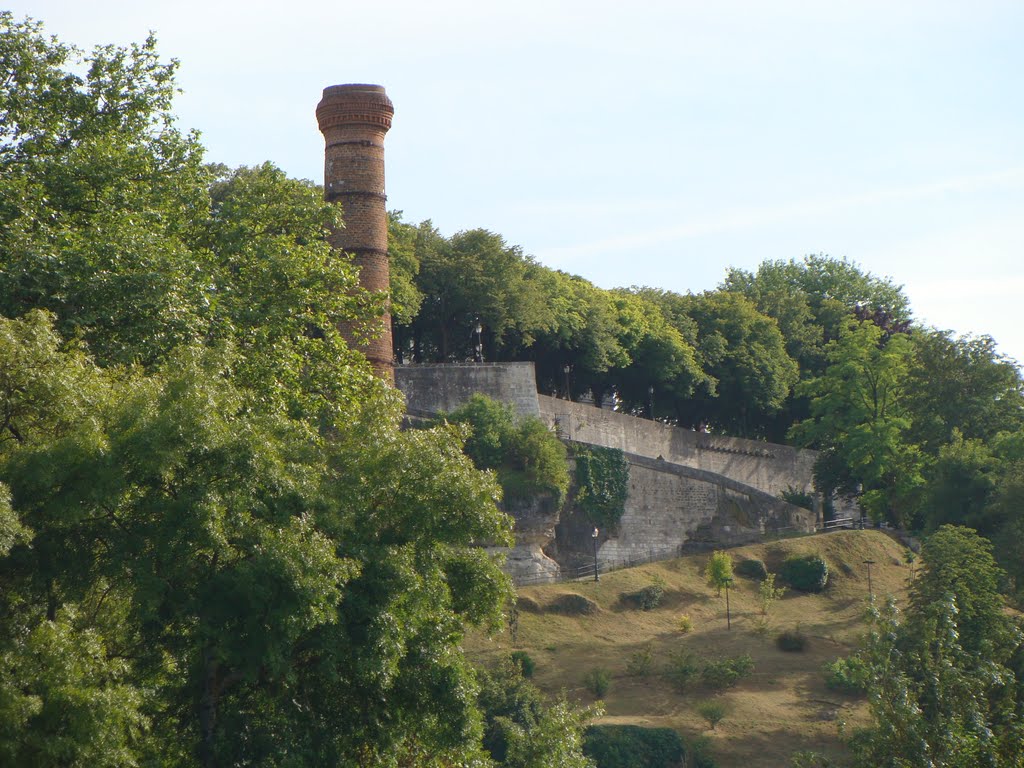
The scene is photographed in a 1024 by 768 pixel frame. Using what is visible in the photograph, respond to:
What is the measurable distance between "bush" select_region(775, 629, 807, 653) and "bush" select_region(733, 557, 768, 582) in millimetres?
4784

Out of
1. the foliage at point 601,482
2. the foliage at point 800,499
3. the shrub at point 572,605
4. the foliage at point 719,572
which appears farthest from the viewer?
the foliage at point 800,499

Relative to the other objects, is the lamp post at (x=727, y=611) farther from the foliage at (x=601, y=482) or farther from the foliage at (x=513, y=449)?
the foliage at (x=513, y=449)

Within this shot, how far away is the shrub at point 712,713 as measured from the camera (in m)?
30.8

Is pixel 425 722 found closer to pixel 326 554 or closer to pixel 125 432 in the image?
pixel 326 554

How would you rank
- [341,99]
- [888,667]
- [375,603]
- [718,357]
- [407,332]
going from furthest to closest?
[718,357], [407,332], [341,99], [888,667], [375,603]

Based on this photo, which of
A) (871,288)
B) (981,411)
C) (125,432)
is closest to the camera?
(125,432)

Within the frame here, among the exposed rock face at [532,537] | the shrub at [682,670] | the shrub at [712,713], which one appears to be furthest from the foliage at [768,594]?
the shrub at [712,713]

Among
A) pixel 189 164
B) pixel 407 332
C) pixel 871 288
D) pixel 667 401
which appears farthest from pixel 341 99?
pixel 871 288

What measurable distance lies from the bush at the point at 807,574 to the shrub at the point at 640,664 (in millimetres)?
8155

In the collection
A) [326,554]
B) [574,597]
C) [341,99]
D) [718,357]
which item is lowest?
[574,597]

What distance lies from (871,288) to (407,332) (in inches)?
1480

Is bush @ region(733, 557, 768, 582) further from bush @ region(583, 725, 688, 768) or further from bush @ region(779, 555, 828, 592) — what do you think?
bush @ region(583, 725, 688, 768)

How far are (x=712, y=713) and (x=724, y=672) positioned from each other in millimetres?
2491

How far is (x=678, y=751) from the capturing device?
29.2 metres
